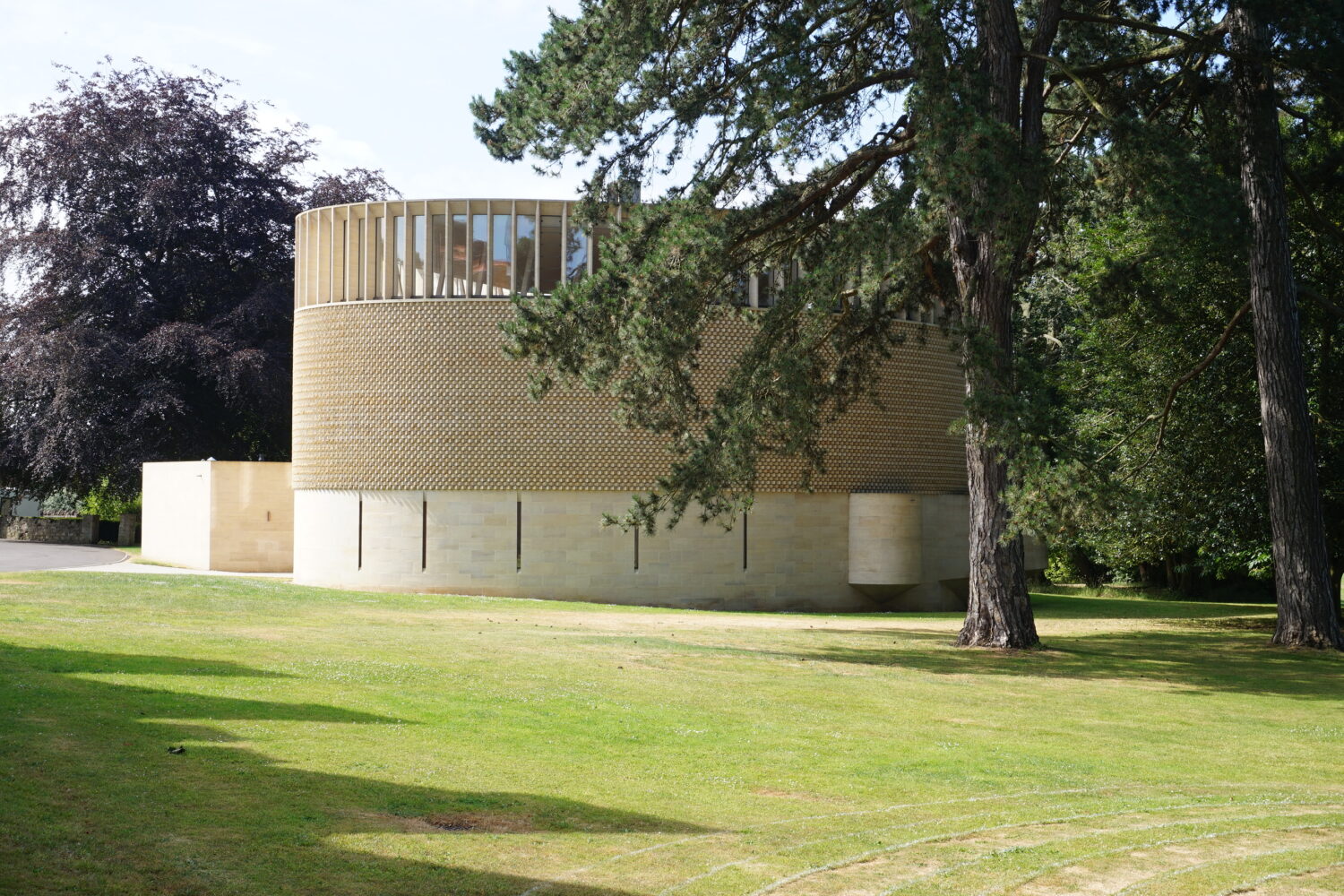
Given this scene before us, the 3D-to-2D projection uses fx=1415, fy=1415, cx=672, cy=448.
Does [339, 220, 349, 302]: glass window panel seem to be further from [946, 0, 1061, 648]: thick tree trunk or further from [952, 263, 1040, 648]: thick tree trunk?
[952, 263, 1040, 648]: thick tree trunk

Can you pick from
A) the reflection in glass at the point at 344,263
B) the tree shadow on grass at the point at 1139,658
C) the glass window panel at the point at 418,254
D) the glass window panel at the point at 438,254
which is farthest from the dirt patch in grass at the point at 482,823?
the reflection in glass at the point at 344,263

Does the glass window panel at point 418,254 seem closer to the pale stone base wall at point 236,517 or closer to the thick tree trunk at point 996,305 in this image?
the pale stone base wall at point 236,517

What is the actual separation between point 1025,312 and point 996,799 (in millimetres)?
37744

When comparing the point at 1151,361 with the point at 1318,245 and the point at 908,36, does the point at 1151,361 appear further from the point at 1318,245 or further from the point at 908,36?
the point at 908,36

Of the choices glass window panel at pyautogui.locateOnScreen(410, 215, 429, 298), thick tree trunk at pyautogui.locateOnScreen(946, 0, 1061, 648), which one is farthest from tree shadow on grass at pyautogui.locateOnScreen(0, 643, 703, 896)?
glass window panel at pyautogui.locateOnScreen(410, 215, 429, 298)

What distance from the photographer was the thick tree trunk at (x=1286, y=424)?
22219 mm

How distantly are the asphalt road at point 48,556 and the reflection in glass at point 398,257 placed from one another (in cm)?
1072

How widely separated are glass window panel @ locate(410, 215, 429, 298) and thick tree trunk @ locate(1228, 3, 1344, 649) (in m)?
17.0

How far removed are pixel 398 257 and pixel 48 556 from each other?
15785 millimetres

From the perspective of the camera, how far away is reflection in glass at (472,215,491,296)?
3078 cm

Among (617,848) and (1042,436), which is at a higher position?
(1042,436)

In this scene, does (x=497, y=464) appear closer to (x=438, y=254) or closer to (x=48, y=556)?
(x=438, y=254)

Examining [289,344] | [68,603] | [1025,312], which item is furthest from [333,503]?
[1025,312]

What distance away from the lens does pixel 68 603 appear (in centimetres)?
2083
